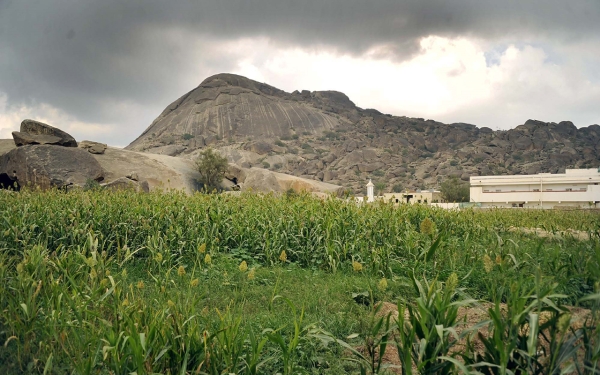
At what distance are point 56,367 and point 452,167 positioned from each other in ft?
205

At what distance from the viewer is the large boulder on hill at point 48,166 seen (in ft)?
49.9

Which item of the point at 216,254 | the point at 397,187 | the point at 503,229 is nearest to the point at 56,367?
the point at 216,254

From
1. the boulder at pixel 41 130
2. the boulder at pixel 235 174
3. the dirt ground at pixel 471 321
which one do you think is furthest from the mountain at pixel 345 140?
the dirt ground at pixel 471 321

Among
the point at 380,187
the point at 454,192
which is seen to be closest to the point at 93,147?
the point at 454,192

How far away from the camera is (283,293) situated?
441 cm

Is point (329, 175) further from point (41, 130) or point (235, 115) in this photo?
point (41, 130)

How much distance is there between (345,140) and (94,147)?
63.2m

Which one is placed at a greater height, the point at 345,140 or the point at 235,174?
the point at 345,140

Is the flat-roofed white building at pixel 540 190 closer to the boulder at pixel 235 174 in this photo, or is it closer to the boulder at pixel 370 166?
the boulder at pixel 235 174

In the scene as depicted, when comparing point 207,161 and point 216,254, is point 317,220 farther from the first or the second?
point 207,161

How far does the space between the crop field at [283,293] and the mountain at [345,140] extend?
47822 mm

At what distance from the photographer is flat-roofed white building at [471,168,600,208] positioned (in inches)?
1090

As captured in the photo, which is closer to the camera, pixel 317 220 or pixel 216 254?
pixel 216 254

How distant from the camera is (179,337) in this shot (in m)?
2.30
